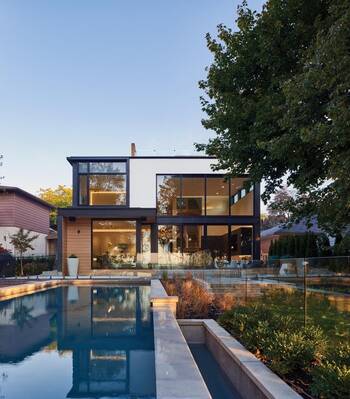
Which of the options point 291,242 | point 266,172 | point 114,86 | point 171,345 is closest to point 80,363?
point 171,345

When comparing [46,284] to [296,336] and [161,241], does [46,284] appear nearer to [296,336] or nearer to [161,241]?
[161,241]

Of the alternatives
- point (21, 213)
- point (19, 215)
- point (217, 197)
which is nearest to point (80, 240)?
point (19, 215)

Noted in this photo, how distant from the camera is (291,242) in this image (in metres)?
18.9

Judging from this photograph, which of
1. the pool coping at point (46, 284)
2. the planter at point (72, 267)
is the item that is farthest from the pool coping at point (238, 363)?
the planter at point (72, 267)

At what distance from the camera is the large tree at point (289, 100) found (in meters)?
5.37

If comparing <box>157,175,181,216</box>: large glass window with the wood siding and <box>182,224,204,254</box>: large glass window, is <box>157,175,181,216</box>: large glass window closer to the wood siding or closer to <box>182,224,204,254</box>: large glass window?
<box>182,224,204,254</box>: large glass window

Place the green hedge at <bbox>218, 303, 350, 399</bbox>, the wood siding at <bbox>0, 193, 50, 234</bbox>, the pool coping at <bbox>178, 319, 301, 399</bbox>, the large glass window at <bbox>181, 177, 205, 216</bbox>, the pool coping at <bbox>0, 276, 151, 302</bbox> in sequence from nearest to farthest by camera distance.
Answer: the green hedge at <bbox>218, 303, 350, 399</bbox> → the pool coping at <bbox>178, 319, 301, 399</bbox> → the pool coping at <bbox>0, 276, 151, 302</bbox> → the large glass window at <bbox>181, 177, 205, 216</bbox> → the wood siding at <bbox>0, 193, 50, 234</bbox>

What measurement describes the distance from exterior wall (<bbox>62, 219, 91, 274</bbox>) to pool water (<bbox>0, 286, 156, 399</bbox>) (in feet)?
32.6

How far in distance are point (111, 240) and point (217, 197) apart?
22.8 feet

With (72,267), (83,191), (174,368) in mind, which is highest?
(83,191)

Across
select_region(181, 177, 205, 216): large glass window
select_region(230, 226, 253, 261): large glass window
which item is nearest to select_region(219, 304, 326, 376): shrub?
select_region(181, 177, 205, 216): large glass window

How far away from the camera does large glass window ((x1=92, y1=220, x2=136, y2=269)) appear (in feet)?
75.2

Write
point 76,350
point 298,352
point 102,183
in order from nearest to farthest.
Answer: point 298,352
point 76,350
point 102,183

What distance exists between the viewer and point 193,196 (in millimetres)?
22859
